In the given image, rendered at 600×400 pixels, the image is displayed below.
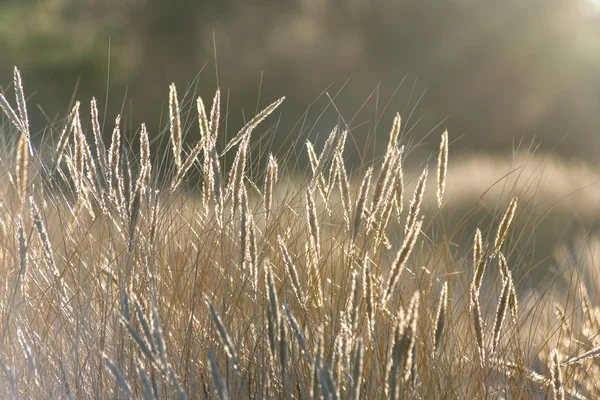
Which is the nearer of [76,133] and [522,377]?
[76,133]

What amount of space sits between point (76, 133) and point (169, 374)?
749 millimetres

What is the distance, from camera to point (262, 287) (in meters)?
1.64

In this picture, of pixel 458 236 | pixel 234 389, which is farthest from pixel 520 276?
pixel 234 389

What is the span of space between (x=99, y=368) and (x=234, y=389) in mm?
280

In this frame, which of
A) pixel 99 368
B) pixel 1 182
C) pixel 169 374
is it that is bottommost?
pixel 169 374

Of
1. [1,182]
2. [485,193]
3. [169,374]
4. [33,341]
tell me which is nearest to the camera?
[169,374]

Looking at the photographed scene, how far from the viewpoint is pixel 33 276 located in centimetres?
177

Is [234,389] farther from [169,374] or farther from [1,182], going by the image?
[1,182]

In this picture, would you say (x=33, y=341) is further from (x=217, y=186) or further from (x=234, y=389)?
(x=217, y=186)

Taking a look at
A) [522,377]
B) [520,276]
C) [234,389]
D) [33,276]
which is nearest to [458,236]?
[520,276]

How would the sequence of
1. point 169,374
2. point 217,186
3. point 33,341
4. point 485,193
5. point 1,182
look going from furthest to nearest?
point 1,182 < point 485,193 < point 33,341 < point 217,186 < point 169,374

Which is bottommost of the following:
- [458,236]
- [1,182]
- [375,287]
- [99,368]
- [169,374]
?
[169,374]

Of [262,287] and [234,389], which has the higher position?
[262,287]

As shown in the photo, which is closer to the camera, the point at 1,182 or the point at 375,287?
the point at 375,287
